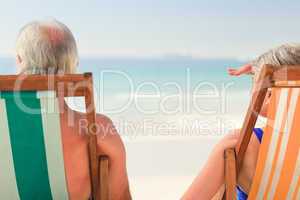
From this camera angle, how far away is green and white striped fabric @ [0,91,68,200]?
1376 millimetres

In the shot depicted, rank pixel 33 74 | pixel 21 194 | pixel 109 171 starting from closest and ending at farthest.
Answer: pixel 33 74 < pixel 21 194 < pixel 109 171

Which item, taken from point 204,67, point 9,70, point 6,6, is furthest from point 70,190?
point 6,6

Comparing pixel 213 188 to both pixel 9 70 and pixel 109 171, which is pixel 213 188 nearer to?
pixel 109 171

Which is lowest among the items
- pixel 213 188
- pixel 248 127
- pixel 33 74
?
pixel 213 188

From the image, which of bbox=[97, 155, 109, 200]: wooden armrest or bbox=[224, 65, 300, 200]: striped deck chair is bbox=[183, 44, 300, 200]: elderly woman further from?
bbox=[97, 155, 109, 200]: wooden armrest

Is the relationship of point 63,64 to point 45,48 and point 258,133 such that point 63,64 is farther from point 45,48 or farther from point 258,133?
point 258,133

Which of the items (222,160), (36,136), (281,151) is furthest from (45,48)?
(281,151)

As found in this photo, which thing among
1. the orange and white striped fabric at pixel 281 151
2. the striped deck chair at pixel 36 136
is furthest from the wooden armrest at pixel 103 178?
the orange and white striped fabric at pixel 281 151

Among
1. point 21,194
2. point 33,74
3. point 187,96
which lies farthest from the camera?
point 187,96

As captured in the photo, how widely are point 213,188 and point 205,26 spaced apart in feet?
28.9

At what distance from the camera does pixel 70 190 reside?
1.54m

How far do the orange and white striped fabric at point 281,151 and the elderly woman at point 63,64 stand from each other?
20.2 inches

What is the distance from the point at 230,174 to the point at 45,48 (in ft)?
2.42

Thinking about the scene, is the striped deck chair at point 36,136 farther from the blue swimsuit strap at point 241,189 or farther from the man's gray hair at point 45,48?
the blue swimsuit strap at point 241,189
